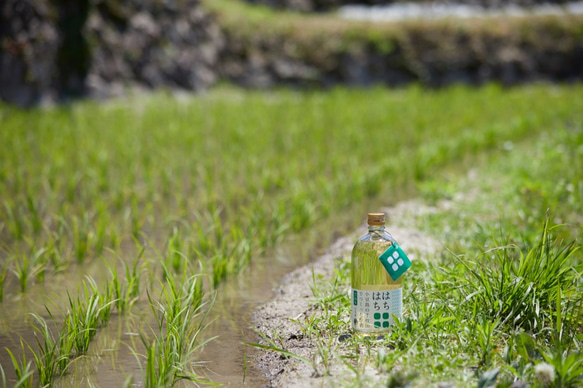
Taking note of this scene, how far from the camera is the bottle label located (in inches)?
81.7

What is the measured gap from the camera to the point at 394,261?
6.73 ft

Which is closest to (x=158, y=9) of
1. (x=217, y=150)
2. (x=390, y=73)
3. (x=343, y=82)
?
(x=343, y=82)

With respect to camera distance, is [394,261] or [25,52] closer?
[394,261]

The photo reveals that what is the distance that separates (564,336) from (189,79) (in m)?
11.6

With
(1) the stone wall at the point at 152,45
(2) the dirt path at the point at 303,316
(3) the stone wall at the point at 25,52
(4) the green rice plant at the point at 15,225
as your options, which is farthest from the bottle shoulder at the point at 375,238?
(1) the stone wall at the point at 152,45

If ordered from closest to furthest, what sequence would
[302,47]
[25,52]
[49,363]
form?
[49,363] < [25,52] < [302,47]

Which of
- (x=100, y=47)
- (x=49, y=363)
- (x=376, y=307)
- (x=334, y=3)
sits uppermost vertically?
(x=334, y=3)

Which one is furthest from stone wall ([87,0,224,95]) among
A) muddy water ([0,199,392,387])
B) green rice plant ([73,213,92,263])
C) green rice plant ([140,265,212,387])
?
green rice plant ([140,265,212,387])

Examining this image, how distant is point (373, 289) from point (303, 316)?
0.50 m

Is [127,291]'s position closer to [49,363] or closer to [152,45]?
[49,363]

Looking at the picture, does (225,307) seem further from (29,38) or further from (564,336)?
(29,38)

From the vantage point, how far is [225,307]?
2758mm

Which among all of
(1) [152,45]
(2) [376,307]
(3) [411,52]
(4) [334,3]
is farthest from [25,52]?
(4) [334,3]

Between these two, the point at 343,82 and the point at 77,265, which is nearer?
the point at 77,265
